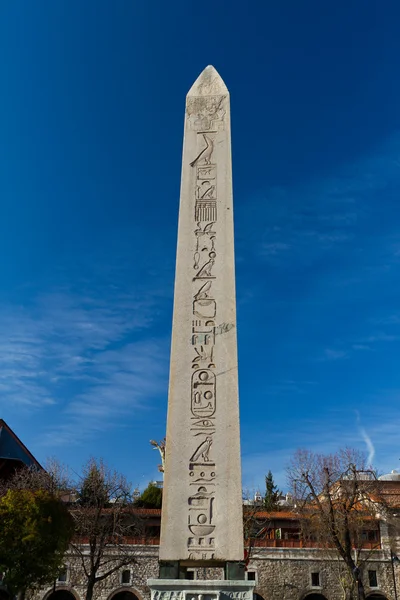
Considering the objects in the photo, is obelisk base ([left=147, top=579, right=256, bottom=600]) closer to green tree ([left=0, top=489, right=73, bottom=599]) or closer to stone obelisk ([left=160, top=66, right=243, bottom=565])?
stone obelisk ([left=160, top=66, right=243, bottom=565])

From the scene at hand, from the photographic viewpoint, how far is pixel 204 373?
5938 millimetres

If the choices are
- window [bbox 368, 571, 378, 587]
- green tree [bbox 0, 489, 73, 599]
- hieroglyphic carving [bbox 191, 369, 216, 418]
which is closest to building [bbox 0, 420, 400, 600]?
window [bbox 368, 571, 378, 587]

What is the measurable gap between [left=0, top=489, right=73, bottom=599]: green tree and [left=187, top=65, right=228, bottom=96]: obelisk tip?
14784 mm

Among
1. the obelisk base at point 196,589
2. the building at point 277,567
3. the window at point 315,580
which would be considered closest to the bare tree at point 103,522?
the building at point 277,567

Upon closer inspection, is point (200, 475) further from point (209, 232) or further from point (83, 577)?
point (83, 577)

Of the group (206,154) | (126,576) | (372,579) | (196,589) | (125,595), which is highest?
(206,154)

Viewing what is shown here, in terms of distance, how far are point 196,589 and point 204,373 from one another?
2083 millimetres

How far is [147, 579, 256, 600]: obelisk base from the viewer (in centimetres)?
502

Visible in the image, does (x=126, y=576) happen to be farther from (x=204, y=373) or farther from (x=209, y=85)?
(x=209, y=85)

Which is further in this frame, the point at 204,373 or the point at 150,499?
the point at 150,499

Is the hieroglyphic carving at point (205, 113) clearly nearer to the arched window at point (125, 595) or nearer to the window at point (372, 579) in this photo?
the arched window at point (125, 595)

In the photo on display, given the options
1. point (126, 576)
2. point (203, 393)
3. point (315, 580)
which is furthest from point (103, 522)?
point (203, 393)

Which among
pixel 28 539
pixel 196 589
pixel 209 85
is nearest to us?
pixel 196 589

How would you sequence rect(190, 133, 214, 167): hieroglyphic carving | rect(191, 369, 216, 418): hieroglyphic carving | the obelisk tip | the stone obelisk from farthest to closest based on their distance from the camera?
the obelisk tip → rect(190, 133, 214, 167): hieroglyphic carving → rect(191, 369, 216, 418): hieroglyphic carving → the stone obelisk
